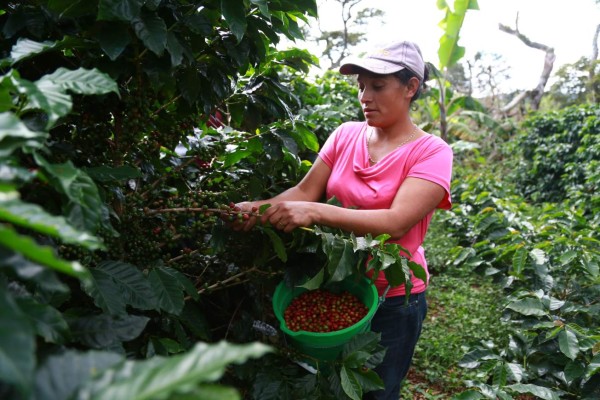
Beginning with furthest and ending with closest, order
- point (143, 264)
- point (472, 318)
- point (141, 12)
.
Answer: point (472, 318) < point (143, 264) < point (141, 12)

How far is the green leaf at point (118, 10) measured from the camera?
40.6 inches

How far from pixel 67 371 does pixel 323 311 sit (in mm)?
1157

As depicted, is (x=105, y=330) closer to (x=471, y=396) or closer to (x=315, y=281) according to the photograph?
(x=315, y=281)

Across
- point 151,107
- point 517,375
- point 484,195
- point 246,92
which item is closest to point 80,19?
point 151,107

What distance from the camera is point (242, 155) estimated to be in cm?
163

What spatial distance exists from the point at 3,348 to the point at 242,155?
1.23 meters

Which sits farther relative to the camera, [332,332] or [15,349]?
[332,332]

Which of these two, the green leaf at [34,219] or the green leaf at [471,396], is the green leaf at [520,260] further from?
the green leaf at [34,219]

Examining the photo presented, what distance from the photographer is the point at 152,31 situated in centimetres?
113

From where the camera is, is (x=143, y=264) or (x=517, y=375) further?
(x=517, y=375)

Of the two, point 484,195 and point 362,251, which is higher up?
point 362,251

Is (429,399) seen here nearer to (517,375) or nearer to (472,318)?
(517,375)

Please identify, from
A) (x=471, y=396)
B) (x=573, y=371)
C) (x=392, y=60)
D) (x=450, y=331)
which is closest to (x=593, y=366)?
(x=573, y=371)

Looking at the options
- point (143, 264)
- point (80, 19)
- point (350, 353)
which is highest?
point (80, 19)
